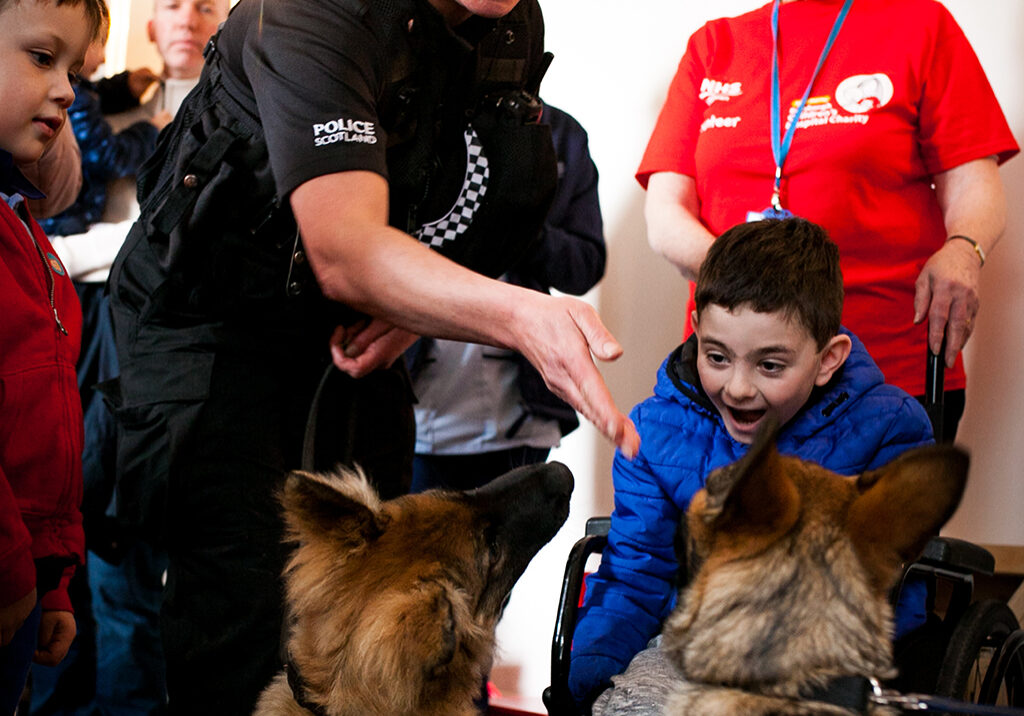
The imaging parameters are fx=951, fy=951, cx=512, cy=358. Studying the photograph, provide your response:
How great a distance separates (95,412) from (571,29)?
8.22 feet

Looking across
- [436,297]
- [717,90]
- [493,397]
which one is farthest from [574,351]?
[493,397]

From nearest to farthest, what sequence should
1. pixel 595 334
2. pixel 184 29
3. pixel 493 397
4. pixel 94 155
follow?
1. pixel 595 334
2. pixel 493 397
3. pixel 94 155
4. pixel 184 29

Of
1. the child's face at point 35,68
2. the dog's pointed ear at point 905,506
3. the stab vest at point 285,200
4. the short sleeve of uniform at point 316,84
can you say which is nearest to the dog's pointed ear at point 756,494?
the dog's pointed ear at point 905,506

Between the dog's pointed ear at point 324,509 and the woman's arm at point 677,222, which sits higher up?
the woman's arm at point 677,222

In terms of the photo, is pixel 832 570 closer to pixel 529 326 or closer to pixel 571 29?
pixel 529 326

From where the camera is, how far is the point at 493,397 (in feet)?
11.3

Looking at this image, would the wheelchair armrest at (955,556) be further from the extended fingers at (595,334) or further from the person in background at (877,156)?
the extended fingers at (595,334)

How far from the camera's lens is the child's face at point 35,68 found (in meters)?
1.96

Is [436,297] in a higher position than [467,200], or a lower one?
lower

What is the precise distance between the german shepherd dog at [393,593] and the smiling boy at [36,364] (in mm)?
508

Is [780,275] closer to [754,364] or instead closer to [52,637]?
[754,364]

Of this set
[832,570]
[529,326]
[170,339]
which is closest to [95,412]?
[170,339]

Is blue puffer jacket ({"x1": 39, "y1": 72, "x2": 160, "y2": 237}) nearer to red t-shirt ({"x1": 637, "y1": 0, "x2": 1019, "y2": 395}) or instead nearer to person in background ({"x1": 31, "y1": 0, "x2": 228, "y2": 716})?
person in background ({"x1": 31, "y1": 0, "x2": 228, "y2": 716})

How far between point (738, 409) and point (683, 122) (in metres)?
1.20
